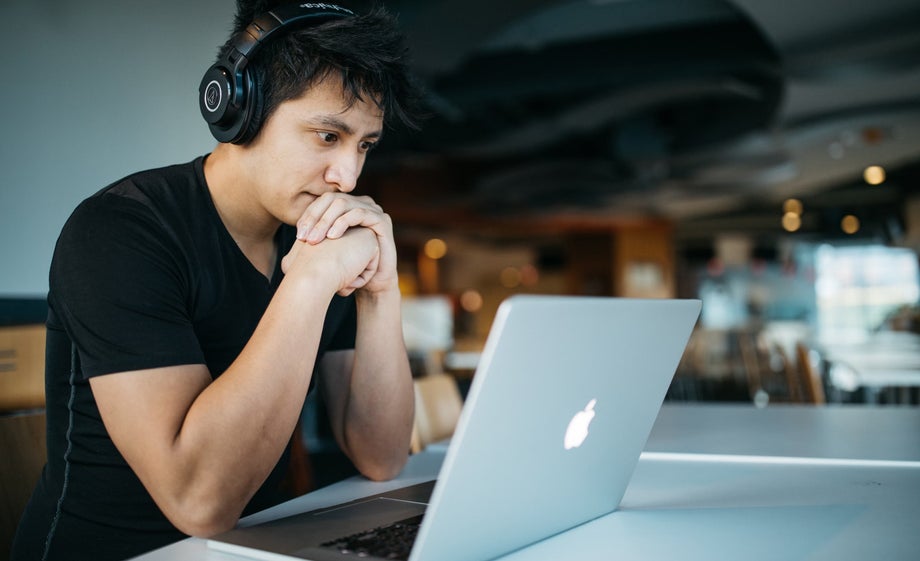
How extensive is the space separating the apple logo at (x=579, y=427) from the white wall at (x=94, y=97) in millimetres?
1489

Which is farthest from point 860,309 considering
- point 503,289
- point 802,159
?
point 503,289

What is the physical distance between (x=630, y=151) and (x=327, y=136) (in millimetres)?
8276

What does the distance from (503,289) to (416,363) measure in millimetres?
13091

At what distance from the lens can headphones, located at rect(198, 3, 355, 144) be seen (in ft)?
3.79

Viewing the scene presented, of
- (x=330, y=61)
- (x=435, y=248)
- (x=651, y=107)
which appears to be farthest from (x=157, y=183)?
(x=435, y=248)

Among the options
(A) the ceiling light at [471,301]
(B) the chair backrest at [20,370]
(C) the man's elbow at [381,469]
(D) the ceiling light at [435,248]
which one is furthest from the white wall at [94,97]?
(A) the ceiling light at [471,301]

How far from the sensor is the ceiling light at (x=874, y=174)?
10602 millimetres

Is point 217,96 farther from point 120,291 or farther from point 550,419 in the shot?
point 550,419

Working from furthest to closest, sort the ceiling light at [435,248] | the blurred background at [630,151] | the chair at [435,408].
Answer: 1. the ceiling light at [435,248]
2. the blurred background at [630,151]
3. the chair at [435,408]

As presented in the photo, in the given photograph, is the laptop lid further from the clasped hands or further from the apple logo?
the clasped hands

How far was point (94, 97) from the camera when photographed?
203 cm

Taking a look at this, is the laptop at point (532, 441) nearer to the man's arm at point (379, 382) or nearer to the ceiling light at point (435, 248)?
the man's arm at point (379, 382)

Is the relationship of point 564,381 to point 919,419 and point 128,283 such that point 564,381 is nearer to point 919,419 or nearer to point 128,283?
point 128,283

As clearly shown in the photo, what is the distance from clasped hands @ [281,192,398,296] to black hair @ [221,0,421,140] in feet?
0.56
